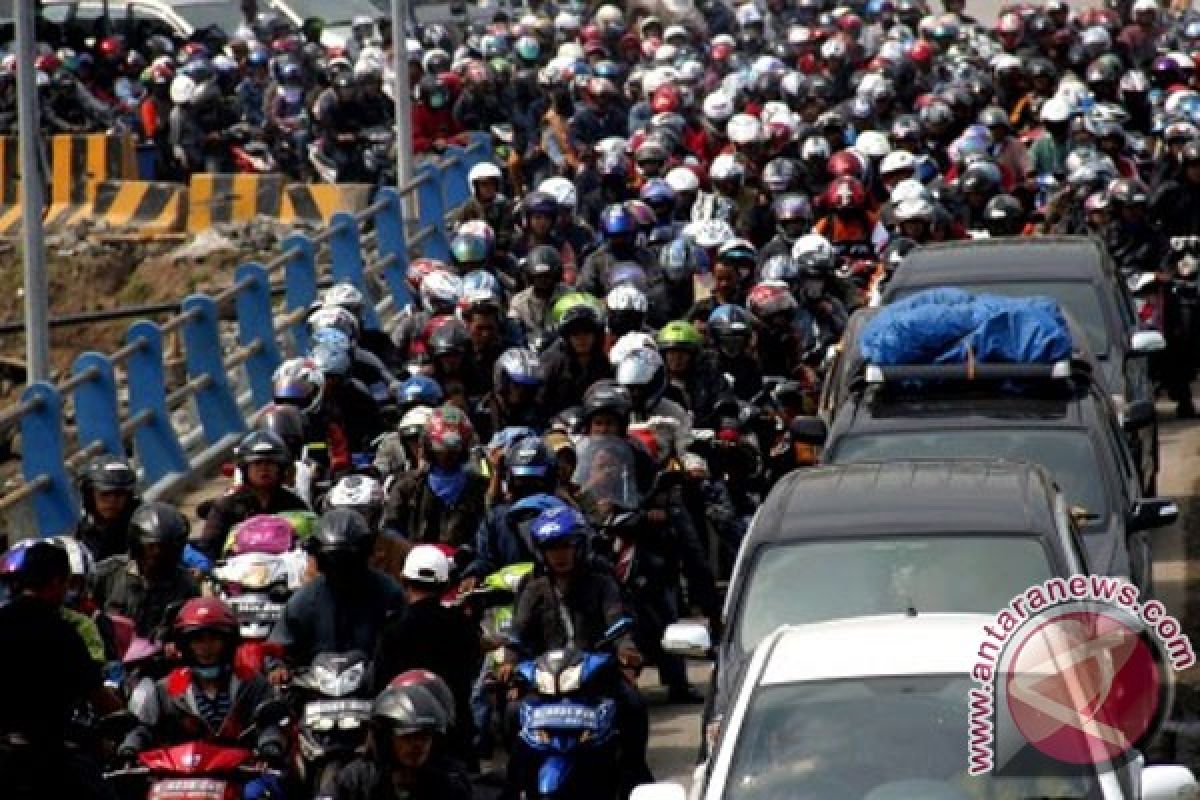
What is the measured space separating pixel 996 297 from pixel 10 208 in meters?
26.4

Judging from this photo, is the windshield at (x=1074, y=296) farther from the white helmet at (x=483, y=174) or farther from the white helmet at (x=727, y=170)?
the white helmet at (x=483, y=174)

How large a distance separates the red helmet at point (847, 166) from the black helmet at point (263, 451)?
12076 mm

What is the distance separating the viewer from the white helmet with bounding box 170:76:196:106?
133ft

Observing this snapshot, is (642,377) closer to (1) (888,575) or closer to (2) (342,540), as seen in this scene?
(2) (342,540)

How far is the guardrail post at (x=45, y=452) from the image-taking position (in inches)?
824

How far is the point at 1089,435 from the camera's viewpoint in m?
17.1

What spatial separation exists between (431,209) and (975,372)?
14435 mm

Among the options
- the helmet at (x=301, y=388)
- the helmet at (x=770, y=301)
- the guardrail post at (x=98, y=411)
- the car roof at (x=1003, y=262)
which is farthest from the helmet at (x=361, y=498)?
the helmet at (x=770, y=301)

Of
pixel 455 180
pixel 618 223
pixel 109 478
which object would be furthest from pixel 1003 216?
pixel 109 478

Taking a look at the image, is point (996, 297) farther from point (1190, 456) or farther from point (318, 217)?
point (318, 217)

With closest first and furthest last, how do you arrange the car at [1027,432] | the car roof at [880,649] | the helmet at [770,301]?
the car roof at [880,649] → the car at [1027,432] → the helmet at [770,301]

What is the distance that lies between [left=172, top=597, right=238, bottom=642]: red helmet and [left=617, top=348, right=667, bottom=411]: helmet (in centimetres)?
543

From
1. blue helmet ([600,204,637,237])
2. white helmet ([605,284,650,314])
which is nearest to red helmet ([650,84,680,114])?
blue helmet ([600,204,637,237])

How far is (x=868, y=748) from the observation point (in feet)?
36.9
